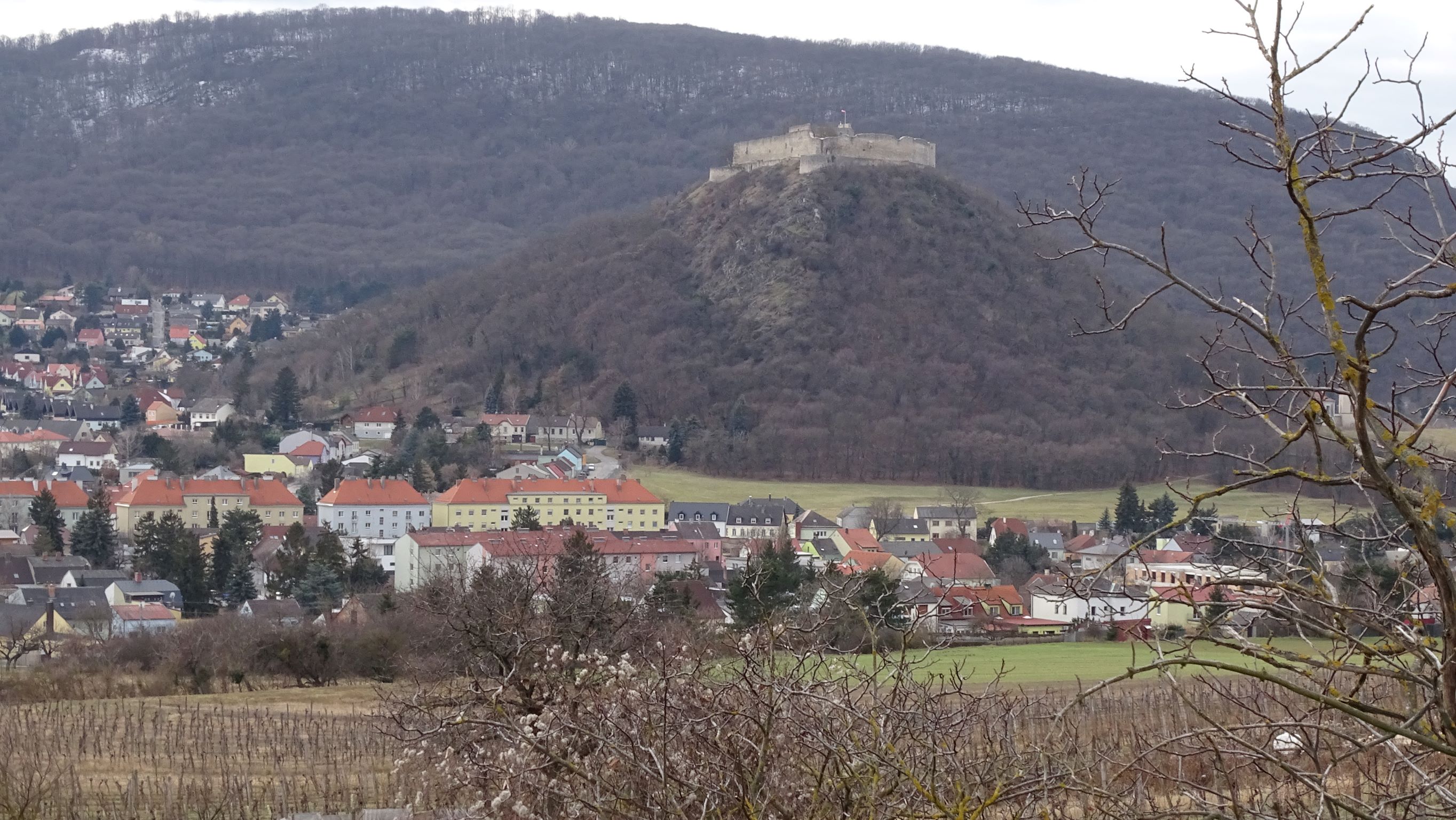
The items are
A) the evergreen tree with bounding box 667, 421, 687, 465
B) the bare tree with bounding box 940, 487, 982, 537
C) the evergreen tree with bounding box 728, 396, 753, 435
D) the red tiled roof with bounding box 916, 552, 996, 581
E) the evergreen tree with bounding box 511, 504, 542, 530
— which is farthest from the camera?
the evergreen tree with bounding box 728, 396, 753, 435

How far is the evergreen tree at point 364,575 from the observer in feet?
129

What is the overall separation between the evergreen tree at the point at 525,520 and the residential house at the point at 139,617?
8272 mm

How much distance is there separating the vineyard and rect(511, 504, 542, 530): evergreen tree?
16706 mm

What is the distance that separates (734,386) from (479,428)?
48.2 feet

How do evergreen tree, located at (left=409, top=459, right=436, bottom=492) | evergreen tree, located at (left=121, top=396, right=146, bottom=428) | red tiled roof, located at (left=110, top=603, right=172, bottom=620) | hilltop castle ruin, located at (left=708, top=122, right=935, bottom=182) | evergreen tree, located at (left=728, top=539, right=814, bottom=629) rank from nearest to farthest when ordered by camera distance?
evergreen tree, located at (left=728, top=539, right=814, bottom=629) < red tiled roof, located at (left=110, top=603, right=172, bottom=620) < evergreen tree, located at (left=409, top=459, right=436, bottom=492) < evergreen tree, located at (left=121, top=396, right=146, bottom=428) < hilltop castle ruin, located at (left=708, top=122, right=935, bottom=182)

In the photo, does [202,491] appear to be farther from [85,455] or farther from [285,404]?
[285,404]

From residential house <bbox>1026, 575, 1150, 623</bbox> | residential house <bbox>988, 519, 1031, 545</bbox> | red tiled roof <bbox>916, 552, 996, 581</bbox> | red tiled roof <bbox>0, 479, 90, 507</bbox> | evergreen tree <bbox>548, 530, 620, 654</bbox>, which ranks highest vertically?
residential house <bbox>1026, 575, 1150, 623</bbox>

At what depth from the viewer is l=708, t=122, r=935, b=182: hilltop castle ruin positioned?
3381 inches

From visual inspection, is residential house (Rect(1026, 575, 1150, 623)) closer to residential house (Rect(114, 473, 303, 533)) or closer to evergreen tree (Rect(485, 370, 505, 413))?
residential house (Rect(114, 473, 303, 533))

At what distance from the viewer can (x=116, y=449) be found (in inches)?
2778

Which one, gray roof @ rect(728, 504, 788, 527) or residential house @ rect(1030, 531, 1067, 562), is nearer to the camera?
residential house @ rect(1030, 531, 1067, 562)

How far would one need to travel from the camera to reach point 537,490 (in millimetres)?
53875

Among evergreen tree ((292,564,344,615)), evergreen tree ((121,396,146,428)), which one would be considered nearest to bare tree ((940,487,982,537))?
evergreen tree ((292,564,344,615))

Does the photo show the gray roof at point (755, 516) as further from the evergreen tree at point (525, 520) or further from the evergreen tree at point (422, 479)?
the evergreen tree at point (422, 479)
